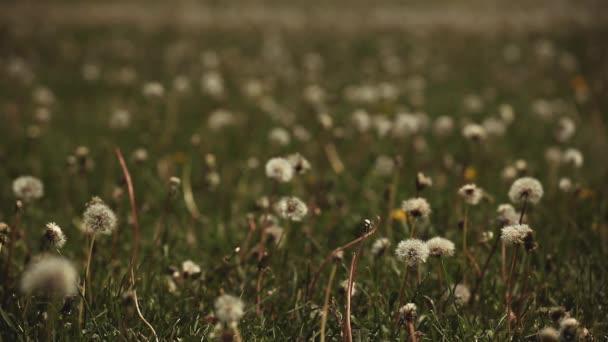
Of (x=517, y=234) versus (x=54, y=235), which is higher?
(x=517, y=234)

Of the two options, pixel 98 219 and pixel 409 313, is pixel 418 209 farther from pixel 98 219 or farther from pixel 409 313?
pixel 98 219

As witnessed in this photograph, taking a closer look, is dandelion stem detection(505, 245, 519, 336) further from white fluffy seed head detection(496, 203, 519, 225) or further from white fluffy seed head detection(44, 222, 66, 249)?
white fluffy seed head detection(44, 222, 66, 249)

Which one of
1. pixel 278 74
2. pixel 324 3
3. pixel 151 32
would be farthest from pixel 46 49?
pixel 324 3

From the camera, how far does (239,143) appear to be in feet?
13.9

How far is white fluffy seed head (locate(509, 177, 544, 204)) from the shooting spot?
1.93 meters

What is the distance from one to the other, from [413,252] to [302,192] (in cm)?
158

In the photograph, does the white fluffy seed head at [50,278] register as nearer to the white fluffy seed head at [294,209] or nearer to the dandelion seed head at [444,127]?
the white fluffy seed head at [294,209]

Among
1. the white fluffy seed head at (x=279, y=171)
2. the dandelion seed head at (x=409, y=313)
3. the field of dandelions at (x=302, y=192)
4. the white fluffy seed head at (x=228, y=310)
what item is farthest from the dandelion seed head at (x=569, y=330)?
the white fluffy seed head at (x=279, y=171)

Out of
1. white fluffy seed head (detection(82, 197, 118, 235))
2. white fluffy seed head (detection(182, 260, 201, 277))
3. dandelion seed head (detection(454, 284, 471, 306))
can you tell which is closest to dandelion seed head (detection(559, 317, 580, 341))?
dandelion seed head (detection(454, 284, 471, 306))

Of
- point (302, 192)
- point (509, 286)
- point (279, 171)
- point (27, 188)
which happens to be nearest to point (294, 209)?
point (279, 171)

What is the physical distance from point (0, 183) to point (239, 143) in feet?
5.27

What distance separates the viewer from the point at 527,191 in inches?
76.6

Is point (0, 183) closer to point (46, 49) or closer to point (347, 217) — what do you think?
point (347, 217)

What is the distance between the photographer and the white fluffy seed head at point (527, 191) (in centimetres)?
193
